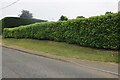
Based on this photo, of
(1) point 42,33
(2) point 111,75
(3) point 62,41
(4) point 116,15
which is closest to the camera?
(2) point 111,75

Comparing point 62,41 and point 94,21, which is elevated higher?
point 94,21

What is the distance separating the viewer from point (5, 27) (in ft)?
157

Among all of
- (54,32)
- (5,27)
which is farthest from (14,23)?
(54,32)

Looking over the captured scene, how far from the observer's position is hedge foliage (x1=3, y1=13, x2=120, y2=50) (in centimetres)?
1931

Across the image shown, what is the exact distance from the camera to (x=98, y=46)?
20750 mm

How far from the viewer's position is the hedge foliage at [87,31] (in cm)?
1931

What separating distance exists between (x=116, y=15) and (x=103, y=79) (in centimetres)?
900

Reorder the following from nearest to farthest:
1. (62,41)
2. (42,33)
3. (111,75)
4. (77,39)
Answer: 1. (111,75)
2. (77,39)
3. (62,41)
4. (42,33)

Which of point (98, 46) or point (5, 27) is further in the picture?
point (5, 27)

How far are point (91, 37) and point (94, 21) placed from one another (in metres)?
1.20

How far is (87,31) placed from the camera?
22.3 meters

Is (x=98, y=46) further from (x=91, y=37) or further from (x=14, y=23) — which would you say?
(x=14, y=23)

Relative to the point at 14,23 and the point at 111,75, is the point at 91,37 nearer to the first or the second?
the point at 111,75

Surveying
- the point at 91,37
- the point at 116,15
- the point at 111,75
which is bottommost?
the point at 111,75
